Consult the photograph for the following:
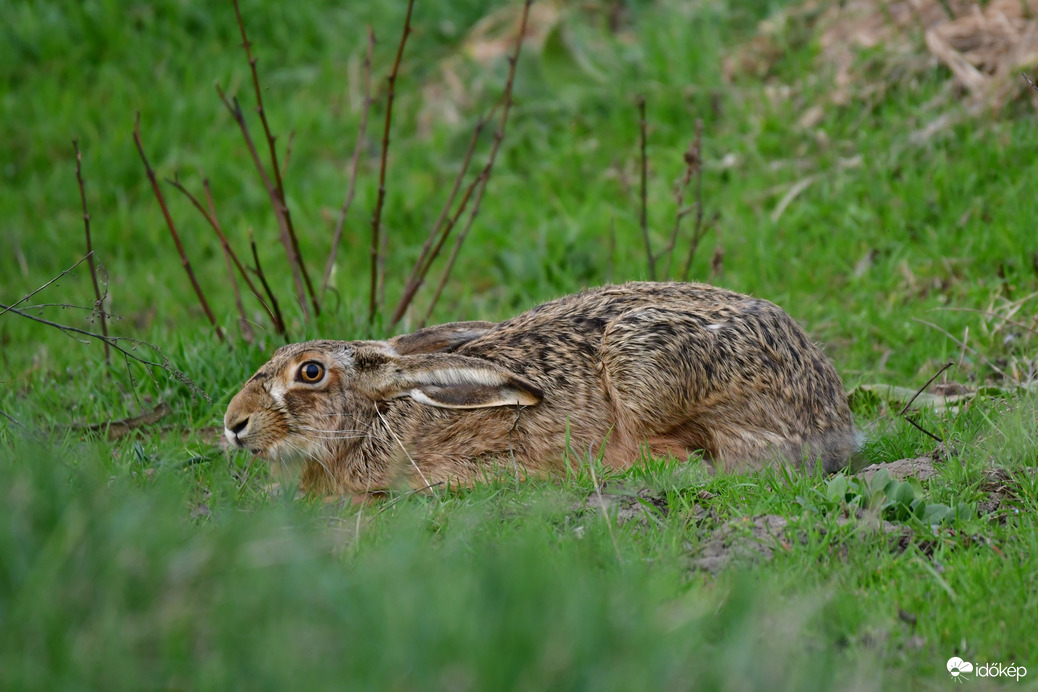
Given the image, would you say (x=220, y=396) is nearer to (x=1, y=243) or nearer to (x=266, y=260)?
(x=266, y=260)

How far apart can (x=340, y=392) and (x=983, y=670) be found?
3067 mm

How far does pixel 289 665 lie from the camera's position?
7.47ft

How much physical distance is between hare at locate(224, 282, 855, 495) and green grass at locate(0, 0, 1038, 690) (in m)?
0.34

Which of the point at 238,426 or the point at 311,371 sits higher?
the point at 311,371

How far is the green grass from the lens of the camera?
2424 mm

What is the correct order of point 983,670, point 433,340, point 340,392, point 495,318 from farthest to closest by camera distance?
point 495,318
point 433,340
point 340,392
point 983,670

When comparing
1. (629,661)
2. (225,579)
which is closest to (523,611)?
(629,661)

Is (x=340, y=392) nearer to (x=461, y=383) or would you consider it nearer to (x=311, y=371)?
(x=311, y=371)

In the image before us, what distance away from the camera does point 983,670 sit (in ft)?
9.89

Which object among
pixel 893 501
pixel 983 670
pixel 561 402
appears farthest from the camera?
pixel 561 402

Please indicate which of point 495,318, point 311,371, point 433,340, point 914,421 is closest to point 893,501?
point 914,421

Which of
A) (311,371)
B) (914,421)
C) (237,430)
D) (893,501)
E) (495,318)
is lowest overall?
(495,318)

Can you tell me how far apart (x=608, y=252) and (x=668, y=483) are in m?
4.09

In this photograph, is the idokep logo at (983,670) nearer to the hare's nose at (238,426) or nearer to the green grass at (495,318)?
the green grass at (495,318)
